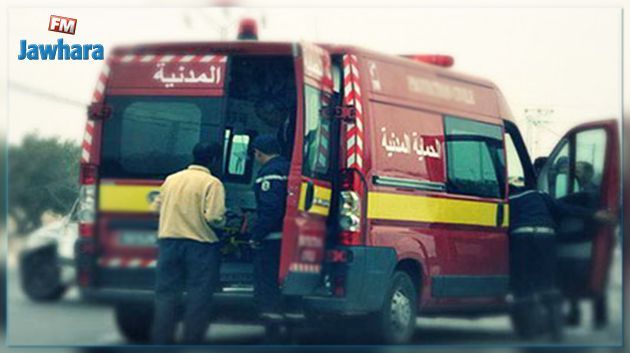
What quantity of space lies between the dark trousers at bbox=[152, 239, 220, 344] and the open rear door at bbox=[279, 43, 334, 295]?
574 mm

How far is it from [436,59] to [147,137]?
1835 millimetres

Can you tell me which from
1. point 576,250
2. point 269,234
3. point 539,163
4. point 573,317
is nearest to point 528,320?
point 573,317

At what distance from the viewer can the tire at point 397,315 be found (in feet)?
32.8

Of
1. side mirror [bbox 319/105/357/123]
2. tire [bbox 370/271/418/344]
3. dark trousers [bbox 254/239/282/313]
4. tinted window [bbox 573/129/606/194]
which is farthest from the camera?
tinted window [bbox 573/129/606/194]

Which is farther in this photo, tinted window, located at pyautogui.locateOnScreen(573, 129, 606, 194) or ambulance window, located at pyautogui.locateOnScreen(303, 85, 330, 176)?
tinted window, located at pyautogui.locateOnScreen(573, 129, 606, 194)

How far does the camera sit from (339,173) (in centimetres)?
987

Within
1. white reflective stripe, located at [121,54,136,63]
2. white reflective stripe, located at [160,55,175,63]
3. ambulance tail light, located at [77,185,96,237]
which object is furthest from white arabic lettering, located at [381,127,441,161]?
ambulance tail light, located at [77,185,96,237]

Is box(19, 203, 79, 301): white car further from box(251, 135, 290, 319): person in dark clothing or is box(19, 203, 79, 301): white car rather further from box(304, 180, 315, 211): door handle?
box(304, 180, 315, 211): door handle

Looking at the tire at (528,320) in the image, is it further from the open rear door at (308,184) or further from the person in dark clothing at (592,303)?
the open rear door at (308,184)

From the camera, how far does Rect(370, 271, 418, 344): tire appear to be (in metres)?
9.98

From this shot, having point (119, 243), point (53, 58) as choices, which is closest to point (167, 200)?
point (119, 243)

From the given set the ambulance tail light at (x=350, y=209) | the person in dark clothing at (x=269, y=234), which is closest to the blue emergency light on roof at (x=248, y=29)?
the person in dark clothing at (x=269, y=234)

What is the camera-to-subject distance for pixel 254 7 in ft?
31.8

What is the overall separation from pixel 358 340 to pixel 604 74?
7.36 feet
